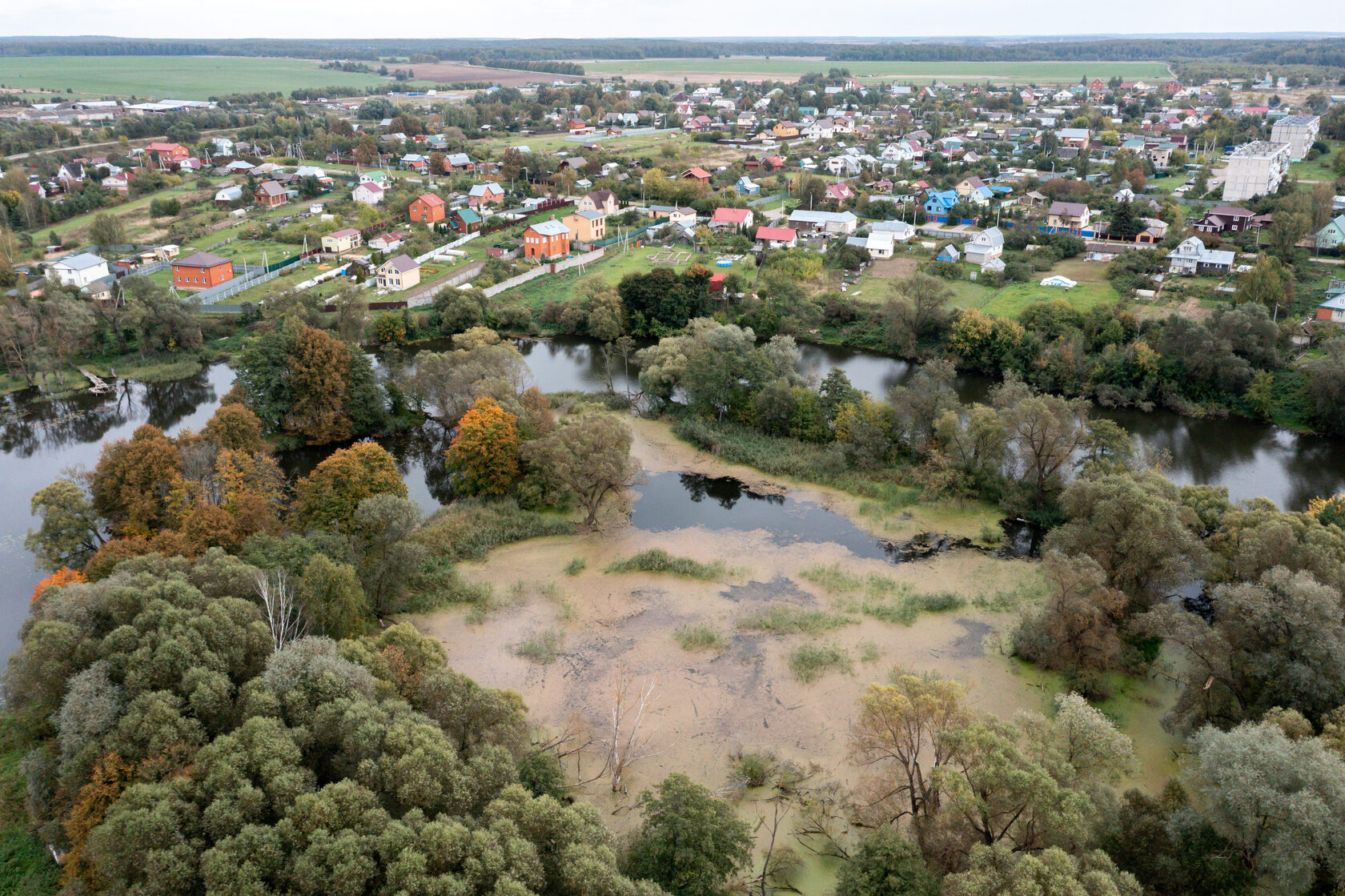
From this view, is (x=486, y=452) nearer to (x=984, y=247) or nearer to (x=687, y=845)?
(x=687, y=845)

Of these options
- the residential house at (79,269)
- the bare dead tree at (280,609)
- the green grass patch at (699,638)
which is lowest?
the green grass patch at (699,638)

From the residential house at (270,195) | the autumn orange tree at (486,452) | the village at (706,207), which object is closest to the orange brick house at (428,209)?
the village at (706,207)

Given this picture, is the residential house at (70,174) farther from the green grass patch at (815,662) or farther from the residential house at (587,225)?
the green grass patch at (815,662)

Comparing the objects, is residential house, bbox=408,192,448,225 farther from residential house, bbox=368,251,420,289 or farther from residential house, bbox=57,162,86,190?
residential house, bbox=57,162,86,190

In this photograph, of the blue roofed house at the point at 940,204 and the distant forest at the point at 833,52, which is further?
the distant forest at the point at 833,52

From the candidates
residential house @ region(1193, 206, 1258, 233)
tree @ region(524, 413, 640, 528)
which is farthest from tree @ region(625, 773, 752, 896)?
residential house @ region(1193, 206, 1258, 233)

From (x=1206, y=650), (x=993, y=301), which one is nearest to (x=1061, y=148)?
(x=993, y=301)

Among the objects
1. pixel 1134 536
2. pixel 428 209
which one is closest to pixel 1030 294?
pixel 1134 536
